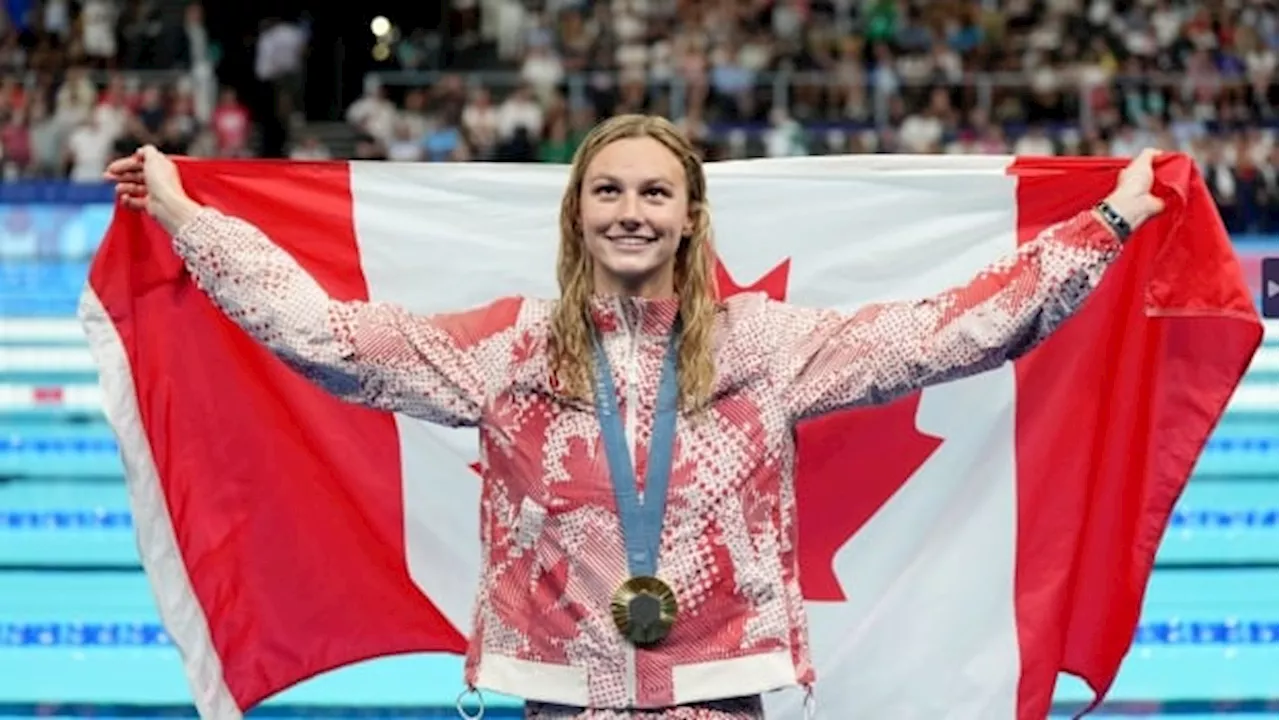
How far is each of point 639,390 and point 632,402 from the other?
0.02 metres

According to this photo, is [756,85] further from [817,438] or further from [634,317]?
[634,317]

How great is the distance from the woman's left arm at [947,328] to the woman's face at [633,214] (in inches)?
6.9

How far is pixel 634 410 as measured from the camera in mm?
2410

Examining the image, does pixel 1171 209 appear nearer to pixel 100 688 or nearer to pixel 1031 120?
pixel 100 688

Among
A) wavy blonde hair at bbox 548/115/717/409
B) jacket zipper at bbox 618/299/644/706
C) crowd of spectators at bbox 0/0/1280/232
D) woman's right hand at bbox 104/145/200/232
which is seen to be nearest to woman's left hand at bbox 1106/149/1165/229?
wavy blonde hair at bbox 548/115/717/409

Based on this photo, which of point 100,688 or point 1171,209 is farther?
point 100,688

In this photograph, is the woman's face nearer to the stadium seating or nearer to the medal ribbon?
the medal ribbon

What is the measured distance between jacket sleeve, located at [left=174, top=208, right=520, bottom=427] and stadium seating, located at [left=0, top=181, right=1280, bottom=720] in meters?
2.49

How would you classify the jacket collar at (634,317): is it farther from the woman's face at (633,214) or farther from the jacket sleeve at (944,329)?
the jacket sleeve at (944,329)

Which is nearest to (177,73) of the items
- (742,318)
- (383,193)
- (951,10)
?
(951,10)

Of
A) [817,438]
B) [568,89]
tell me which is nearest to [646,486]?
[817,438]

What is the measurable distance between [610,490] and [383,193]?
142 centimetres

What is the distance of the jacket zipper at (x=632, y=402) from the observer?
2375 mm

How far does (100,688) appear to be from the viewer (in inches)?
205
